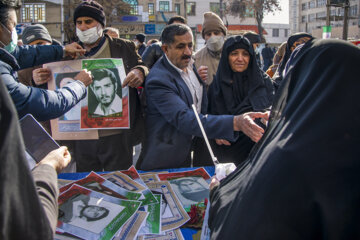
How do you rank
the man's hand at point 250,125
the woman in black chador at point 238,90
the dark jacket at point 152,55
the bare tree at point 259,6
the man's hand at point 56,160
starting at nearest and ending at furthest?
the man's hand at point 56,160 → the man's hand at point 250,125 → the woman in black chador at point 238,90 → the dark jacket at point 152,55 → the bare tree at point 259,6

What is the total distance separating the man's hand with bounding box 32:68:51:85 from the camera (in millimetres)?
2273

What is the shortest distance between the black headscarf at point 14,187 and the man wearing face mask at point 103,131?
1.80 metres

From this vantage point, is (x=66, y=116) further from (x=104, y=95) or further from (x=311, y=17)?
(x=311, y=17)

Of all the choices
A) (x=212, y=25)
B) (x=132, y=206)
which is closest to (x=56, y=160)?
(x=132, y=206)

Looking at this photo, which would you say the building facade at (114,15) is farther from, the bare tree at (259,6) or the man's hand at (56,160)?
the man's hand at (56,160)

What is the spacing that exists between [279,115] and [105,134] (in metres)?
1.77

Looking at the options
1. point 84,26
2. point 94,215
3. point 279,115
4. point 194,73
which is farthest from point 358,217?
point 84,26

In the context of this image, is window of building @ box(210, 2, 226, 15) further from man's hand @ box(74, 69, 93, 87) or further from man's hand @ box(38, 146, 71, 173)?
man's hand @ box(38, 146, 71, 173)

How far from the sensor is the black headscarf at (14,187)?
645 millimetres

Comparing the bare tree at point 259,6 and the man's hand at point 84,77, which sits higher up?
the bare tree at point 259,6

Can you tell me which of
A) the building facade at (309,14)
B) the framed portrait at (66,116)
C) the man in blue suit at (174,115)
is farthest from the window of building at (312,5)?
the framed portrait at (66,116)

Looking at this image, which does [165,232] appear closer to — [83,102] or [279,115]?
[279,115]

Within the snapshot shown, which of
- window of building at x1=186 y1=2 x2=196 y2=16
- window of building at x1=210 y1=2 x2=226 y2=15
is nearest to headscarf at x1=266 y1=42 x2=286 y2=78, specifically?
window of building at x1=186 y1=2 x2=196 y2=16

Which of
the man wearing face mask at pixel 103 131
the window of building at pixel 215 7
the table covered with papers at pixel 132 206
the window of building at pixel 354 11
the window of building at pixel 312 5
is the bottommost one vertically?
the table covered with papers at pixel 132 206
